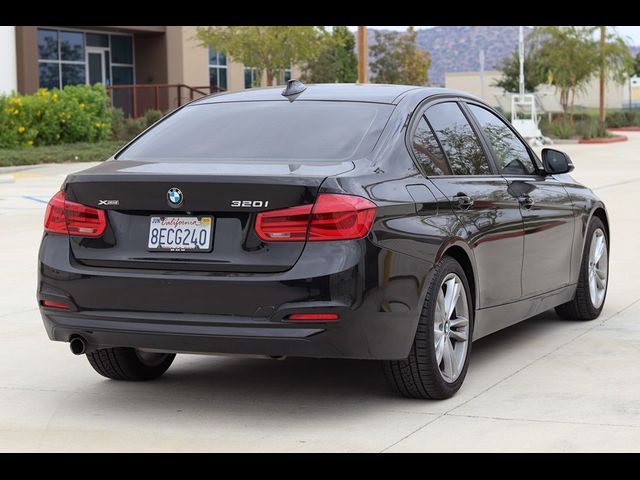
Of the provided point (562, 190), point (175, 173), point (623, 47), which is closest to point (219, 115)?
point (175, 173)

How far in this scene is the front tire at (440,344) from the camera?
6.05 metres

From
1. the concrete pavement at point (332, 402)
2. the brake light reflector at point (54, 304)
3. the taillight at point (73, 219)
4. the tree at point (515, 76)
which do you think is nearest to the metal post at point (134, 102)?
the concrete pavement at point (332, 402)

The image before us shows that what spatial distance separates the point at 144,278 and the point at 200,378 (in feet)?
4.37

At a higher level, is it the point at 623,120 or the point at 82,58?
the point at 82,58

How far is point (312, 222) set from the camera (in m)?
5.61

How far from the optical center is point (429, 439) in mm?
5496

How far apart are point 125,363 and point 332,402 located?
1.19 meters

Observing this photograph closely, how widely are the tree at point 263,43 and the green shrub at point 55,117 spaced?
11.4 m

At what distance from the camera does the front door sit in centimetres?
4553

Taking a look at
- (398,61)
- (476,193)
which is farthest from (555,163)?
(398,61)

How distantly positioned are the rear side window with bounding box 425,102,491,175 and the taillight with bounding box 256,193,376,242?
1298 millimetres

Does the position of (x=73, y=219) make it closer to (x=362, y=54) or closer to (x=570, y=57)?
(x=362, y=54)

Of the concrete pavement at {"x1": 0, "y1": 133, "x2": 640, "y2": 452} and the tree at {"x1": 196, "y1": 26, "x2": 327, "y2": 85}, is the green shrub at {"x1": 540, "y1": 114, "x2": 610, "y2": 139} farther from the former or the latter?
the concrete pavement at {"x1": 0, "y1": 133, "x2": 640, "y2": 452}

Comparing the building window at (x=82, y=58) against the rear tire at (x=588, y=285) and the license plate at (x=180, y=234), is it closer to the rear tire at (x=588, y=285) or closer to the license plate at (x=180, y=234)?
the rear tire at (x=588, y=285)
